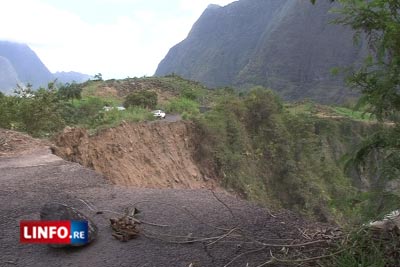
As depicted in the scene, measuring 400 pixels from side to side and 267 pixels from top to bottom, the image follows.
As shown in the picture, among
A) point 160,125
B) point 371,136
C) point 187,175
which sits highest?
point 371,136

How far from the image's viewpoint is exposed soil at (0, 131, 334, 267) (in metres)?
4.50

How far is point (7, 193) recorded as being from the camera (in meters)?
7.02

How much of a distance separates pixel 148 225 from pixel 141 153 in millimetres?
12462

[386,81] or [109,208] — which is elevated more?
[386,81]

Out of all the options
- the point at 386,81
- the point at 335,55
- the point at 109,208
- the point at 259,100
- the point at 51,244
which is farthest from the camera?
the point at 335,55

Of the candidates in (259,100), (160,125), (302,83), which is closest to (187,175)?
(160,125)

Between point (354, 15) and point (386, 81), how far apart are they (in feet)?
2.07

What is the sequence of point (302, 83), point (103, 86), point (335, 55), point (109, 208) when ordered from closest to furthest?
point (109, 208), point (103, 86), point (302, 83), point (335, 55)

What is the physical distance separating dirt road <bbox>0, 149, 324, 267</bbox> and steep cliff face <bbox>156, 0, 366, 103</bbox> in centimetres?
5515

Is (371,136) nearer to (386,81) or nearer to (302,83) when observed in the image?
(386,81)

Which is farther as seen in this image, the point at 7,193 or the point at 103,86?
the point at 103,86

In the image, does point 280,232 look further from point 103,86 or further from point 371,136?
point 103,86

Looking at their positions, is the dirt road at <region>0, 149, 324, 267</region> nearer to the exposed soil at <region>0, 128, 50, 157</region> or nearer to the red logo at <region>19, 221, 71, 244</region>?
the red logo at <region>19, 221, 71, 244</region>

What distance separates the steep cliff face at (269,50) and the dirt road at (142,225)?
55.1m
